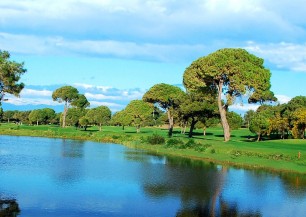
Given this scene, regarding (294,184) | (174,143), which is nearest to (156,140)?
(174,143)

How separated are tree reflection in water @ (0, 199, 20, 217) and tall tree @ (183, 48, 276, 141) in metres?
51.7

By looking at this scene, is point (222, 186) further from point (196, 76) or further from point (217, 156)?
point (196, 76)

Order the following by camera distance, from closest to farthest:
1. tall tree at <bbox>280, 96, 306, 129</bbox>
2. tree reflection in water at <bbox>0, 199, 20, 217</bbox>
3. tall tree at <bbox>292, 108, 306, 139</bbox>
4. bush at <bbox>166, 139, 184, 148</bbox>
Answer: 1. tree reflection in water at <bbox>0, 199, 20, 217</bbox>
2. bush at <bbox>166, 139, 184, 148</bbox>
3. tall tree at <bbox>292, 108, 306, 139</bbox>
4. tall tree at <bbox>280, 96, 306, 129</bbox>

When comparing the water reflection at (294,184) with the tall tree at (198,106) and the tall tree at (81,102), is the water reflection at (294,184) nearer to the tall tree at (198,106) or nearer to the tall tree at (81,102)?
the tall tree at (198,106)

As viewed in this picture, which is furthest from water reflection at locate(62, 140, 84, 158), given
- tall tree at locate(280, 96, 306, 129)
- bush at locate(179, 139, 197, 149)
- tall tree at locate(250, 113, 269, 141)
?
tall tree at locate(280, 96, 306, 129)

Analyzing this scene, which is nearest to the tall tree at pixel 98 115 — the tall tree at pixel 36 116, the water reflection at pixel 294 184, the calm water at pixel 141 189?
the tall tree at pixel 36 116

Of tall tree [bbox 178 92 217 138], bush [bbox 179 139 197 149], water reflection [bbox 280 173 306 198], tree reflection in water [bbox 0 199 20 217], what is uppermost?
tall tree [bbox 178 92 217 138]

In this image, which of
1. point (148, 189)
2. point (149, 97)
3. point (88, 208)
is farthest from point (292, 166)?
point (149, 97)

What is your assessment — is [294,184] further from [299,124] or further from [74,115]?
[74,115]

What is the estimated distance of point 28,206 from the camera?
2709 cm

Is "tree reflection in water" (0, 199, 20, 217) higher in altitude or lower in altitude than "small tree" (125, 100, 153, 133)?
lower

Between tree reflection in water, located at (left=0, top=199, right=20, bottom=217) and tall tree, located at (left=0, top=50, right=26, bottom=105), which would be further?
tall tree, located at (left=0, top=50, right=26, bottom=105)

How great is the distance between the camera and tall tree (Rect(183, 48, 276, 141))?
74250 millimetres

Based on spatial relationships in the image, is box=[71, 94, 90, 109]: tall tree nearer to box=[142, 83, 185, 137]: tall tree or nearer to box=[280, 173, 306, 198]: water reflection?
box=[142, 83, 185, 137]: tall tree
